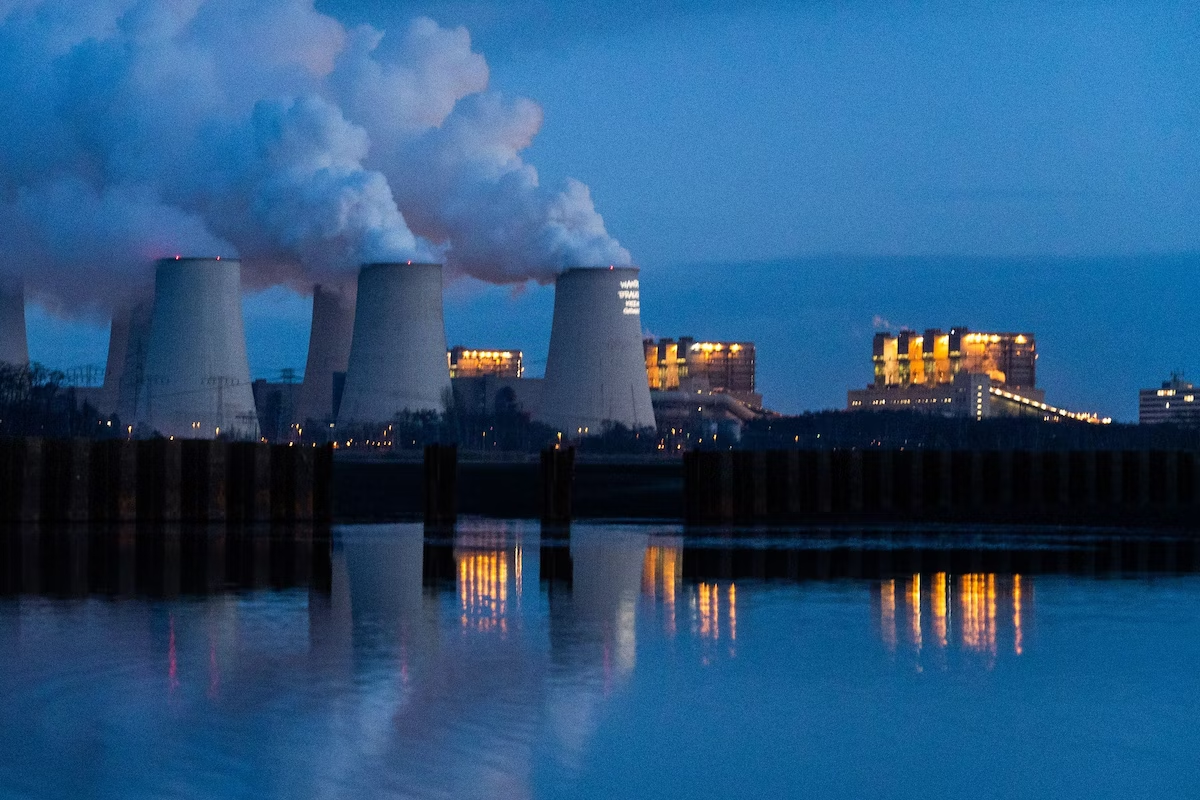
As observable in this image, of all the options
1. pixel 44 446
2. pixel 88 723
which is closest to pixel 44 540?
pixel 44 446

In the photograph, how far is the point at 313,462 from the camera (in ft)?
83.8

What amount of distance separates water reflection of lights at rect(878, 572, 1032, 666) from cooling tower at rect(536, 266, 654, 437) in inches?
1863

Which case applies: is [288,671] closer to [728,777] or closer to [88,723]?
[88,723]

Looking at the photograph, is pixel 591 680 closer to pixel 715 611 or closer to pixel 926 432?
pixel 715 611

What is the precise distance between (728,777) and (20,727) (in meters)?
3.32

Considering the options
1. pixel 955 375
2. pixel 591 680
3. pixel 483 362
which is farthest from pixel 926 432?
pixel 591 680

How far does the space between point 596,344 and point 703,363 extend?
8607 cm

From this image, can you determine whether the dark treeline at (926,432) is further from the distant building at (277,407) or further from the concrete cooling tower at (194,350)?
the concrete cooling tower at (194,350)

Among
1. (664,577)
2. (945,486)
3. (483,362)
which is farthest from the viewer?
(483,362)

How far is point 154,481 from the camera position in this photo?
79.3 ft

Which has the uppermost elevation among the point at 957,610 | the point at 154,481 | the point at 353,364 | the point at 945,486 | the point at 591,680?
the point at 353,364

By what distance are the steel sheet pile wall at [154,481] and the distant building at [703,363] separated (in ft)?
388

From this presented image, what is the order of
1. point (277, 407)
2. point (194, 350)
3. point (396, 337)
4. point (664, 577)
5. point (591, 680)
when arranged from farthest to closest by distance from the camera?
point (277, 407) → point (396, 337) → point (194, 350) → point (664, 577) → point (591, 680)

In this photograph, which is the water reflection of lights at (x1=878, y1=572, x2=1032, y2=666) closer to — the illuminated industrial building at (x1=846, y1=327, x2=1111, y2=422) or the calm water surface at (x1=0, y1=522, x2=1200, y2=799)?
the calm water surface at (x1=0, y1=522, x2=1200, y2=799)
